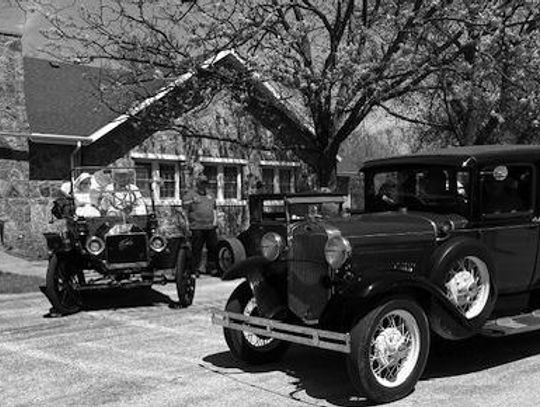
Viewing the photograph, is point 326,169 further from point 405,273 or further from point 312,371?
point 405,273

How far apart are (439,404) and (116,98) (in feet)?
39.8

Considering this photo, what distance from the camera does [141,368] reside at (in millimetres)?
6383

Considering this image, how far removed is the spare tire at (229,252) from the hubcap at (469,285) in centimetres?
685

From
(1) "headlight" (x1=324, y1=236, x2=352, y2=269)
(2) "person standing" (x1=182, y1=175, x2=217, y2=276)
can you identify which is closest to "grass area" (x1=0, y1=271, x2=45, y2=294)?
(2) "person standing" (x1=182, y1=175, x2=217, y2=276)

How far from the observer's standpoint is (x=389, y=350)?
17.6ft

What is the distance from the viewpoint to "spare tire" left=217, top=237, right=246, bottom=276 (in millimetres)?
12641

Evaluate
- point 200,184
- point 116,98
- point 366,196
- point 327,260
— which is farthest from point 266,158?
point 327,260

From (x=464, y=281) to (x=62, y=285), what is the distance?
5347 mm

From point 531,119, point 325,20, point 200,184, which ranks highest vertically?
point 325,20

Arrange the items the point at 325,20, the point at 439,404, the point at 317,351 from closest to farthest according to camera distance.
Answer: the point at 439,404 → the point at 317,351 → the point at 325,20

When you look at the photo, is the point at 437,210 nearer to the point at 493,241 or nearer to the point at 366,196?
the point at 493,241

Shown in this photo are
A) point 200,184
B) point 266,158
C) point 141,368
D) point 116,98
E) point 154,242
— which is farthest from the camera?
point 266,158

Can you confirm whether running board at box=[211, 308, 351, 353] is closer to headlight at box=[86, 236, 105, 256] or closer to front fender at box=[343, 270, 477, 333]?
front fender at box=[343, 270, 477, 333]

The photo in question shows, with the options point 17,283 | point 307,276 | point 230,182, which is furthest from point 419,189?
point 230,182
